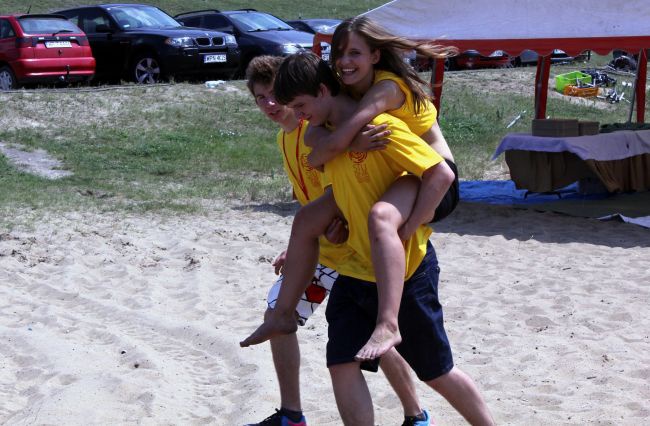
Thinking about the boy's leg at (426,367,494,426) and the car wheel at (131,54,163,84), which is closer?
the boy's leg at (426,367,494,426)

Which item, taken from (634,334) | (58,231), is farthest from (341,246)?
(58,231)

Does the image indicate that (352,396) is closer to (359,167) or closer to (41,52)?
(359,167)

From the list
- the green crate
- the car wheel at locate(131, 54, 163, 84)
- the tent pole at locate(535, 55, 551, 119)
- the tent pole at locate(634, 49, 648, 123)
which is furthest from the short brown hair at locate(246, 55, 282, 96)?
the green crate

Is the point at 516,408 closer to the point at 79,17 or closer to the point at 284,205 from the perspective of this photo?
the point at 284,205

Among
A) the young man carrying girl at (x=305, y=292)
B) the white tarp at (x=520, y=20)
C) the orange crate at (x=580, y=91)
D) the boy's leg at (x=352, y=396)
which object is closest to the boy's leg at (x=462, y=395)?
the boy's leg at (x=352, y=396)

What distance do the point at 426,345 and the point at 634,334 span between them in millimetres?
2710

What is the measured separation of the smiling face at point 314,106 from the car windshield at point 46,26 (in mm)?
13073

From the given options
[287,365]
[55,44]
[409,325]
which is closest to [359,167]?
[409,325]

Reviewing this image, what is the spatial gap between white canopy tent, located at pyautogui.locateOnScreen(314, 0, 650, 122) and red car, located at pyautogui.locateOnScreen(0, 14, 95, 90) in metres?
7.08

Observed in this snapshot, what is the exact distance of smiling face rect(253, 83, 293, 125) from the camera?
3.90m

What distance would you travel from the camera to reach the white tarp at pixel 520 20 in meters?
10.2

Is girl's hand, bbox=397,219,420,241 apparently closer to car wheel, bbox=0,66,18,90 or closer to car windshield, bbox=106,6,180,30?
car wheel, bbox=0,66,18,90

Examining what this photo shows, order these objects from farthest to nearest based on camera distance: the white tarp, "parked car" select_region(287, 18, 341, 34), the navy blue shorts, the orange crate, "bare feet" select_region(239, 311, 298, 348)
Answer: "parked car" select_region(287, 18, 341, 34)
the orange crate
the white tarp
"bare feet" select_region(239, 311, 298, 348)
the navy blue shorts

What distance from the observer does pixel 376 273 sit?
3143mm
